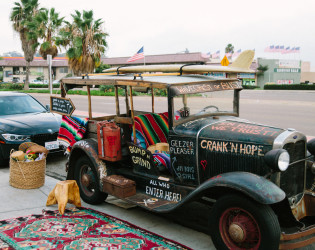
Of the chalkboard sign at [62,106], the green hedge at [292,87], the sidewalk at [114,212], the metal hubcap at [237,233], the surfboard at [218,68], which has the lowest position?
the sidewalk at [114,212]

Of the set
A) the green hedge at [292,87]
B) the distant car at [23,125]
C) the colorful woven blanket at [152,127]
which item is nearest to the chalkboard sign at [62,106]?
the colorful woven blanket at [152,127]

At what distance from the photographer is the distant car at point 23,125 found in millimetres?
7156

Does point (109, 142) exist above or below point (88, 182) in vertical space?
above

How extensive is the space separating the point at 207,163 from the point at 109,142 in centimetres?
153

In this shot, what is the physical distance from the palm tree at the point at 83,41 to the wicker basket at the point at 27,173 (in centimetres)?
2396

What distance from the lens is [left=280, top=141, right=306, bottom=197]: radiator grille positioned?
369 centimetres

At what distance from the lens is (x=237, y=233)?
11.0 feet

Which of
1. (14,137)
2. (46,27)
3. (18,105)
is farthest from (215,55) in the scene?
(14,137)

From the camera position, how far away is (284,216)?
3.52 meters

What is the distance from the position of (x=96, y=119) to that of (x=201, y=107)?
1958 millimetres

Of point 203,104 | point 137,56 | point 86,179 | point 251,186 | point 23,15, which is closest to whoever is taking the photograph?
point 251,186

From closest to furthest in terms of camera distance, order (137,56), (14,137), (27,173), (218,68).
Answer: (218,68)
(27,173)
(14,137)
(137,56)

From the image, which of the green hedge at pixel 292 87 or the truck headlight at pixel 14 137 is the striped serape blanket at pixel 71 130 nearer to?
the truck headlight at pixel 14 137

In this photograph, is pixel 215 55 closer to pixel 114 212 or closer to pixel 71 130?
pixel 71 130
